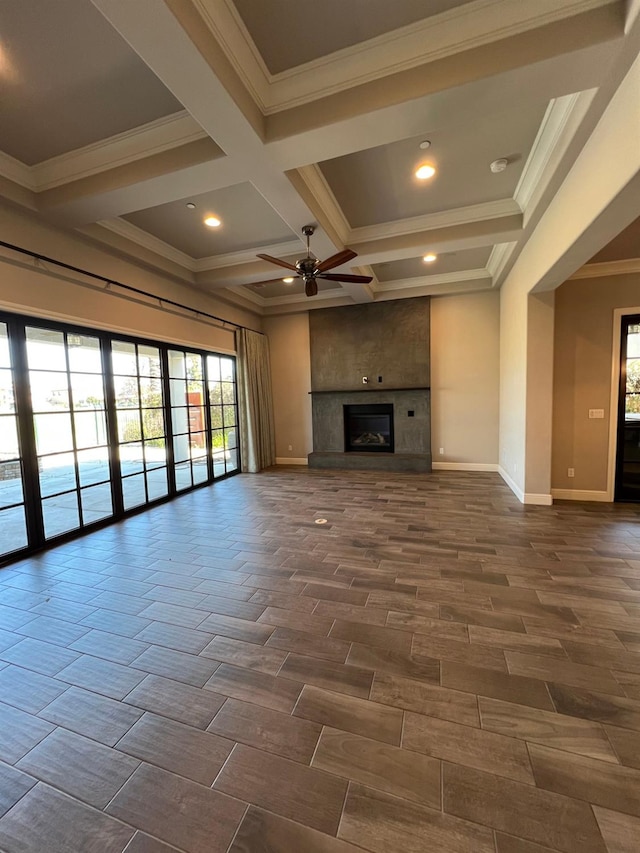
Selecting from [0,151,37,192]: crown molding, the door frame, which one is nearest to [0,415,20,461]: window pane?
[0,151,37,192]: crown molding

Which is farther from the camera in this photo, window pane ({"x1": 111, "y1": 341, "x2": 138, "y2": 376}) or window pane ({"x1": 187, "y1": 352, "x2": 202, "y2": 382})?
window pane ({"x1": 187, "y1": 352, "x2": 202, "y2": 382})

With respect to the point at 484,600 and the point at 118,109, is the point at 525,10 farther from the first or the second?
the point at 484,600

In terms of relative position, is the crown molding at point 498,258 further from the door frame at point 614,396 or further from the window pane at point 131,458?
the window pane at point 131,458

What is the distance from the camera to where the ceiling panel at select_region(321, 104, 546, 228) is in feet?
8.59

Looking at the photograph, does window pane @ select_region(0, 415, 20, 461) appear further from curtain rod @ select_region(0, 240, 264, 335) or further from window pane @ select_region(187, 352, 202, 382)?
window pane @ select_region(187, 352, 202, 382)

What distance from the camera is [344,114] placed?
2180 mm

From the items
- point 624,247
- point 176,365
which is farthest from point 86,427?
point 624,247

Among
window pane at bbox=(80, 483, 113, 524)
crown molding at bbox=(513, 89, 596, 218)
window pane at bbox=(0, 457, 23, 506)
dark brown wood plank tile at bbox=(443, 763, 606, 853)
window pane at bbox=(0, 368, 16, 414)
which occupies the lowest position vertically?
dark brown wood plank tile at bbox=(443, 763, 606, 853)

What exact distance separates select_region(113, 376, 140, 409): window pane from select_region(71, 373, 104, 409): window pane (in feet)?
0.66

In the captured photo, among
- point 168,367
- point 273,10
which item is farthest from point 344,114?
point 168,367

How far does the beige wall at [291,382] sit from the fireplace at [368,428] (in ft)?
2.81

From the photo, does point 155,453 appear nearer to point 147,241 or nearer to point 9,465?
point 9,465

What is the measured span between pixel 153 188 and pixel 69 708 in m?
3.52

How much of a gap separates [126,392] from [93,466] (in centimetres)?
101
